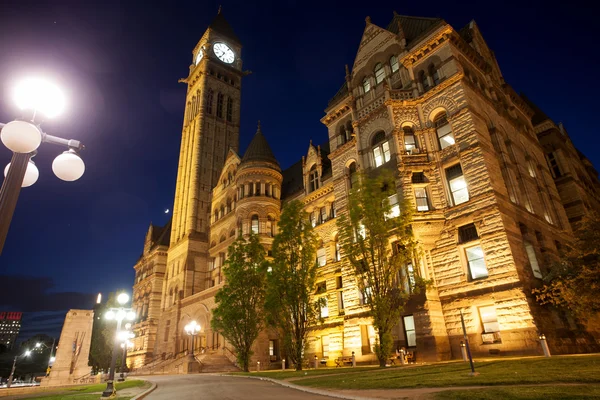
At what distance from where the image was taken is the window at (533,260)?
2181 centimetres

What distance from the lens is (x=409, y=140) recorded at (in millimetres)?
25812

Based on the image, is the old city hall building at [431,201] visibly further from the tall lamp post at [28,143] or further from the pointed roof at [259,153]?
the tall lamp post at [28,143]

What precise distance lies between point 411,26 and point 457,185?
1538cm

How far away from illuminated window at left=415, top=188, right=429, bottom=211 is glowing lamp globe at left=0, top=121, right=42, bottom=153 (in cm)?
2207

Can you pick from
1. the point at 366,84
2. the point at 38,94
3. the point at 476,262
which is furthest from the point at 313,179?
the point at 38,94

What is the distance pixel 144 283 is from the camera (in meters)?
57.6

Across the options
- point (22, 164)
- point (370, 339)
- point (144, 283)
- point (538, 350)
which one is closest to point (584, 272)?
point (538, 350)

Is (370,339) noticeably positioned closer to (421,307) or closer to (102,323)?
(421,307)

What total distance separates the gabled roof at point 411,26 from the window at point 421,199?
39.9 feet

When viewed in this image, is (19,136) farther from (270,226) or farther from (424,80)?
(270,226)

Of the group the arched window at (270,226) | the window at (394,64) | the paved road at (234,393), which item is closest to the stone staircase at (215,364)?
the arched window at (270,226)

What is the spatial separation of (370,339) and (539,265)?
11.6 meters

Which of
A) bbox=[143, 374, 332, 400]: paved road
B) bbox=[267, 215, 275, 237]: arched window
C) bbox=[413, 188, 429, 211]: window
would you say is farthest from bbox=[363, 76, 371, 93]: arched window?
bbox=[143, 374, 332, 400]: paved road

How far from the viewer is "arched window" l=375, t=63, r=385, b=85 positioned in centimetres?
3047
